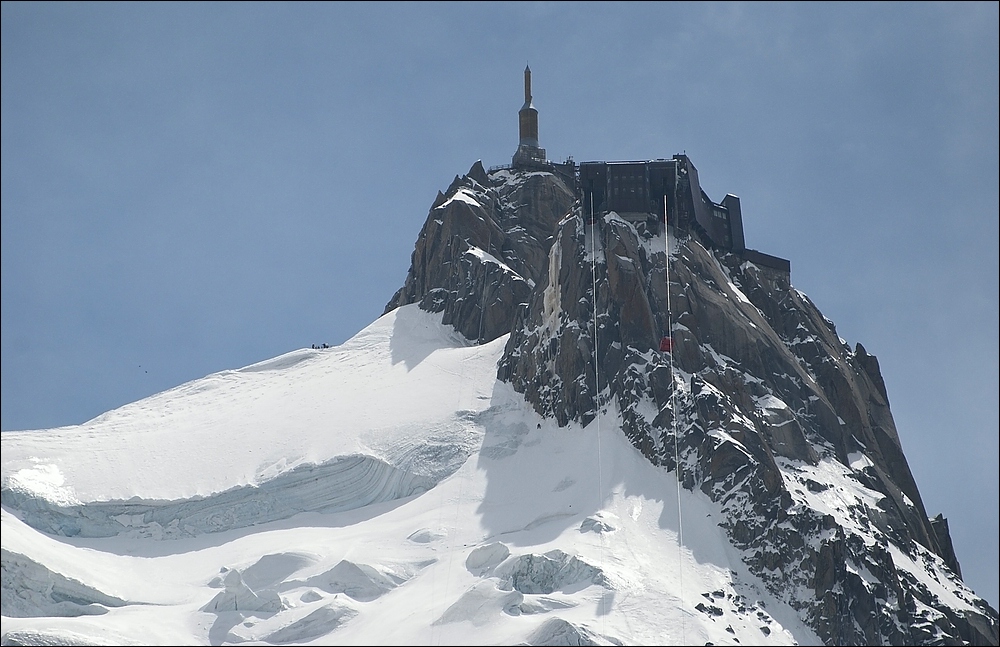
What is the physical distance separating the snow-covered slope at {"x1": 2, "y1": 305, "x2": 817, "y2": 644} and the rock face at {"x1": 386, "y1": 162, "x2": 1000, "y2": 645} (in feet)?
9.38

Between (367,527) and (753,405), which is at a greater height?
(753,405)

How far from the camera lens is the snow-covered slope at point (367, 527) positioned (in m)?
139

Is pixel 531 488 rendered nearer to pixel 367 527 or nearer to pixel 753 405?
pixel 367 527

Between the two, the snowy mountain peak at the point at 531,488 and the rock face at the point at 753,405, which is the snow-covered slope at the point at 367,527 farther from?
the rock face at the point at 753,405

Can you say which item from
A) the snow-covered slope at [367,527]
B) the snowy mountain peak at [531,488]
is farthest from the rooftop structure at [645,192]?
the snow-covered slope at [367,527]

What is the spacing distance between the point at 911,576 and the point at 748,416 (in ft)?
68.8

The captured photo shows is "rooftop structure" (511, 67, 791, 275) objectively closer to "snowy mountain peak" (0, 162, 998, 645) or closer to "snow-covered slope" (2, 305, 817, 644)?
"snowy mountain peak" (0, 162, 998, 645)

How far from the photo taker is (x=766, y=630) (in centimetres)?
13888

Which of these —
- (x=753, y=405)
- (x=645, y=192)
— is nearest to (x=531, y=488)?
(x=753, y=405)

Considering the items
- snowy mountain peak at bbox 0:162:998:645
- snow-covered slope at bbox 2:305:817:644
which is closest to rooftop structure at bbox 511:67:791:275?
snowy mountain peak at bbox 0:162:998:645

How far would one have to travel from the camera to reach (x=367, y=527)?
6235 inches

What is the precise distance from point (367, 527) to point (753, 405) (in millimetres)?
36608

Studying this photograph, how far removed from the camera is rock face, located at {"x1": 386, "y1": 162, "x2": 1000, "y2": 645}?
478 feet

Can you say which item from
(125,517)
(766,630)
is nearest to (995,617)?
(766,630)
